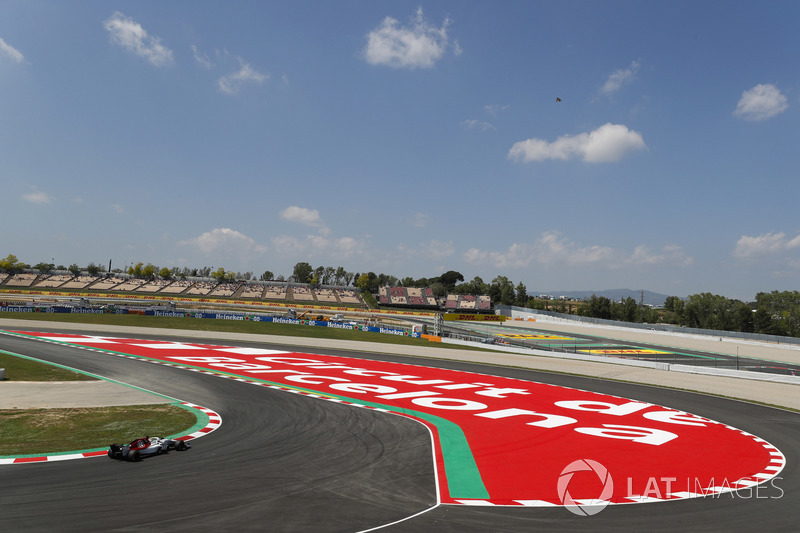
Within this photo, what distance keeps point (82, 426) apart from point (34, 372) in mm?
12206

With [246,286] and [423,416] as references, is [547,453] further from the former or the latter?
[246,286]

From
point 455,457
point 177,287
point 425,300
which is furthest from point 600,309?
point 455,457

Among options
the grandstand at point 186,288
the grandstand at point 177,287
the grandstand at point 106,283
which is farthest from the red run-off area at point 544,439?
the grandstand at point 106,283

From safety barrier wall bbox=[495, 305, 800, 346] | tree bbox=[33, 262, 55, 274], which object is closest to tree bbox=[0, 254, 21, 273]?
tree bbox=[33, 262, 55, 274]

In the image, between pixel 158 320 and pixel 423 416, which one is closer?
pixel 423 416

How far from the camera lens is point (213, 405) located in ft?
55.8

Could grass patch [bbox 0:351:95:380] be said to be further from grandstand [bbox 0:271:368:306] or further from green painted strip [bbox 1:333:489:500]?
grandstand [bbox 0:271:368:306]

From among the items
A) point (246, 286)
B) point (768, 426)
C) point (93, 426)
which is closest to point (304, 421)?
point (93, 426)

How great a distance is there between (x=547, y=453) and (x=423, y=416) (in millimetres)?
5181

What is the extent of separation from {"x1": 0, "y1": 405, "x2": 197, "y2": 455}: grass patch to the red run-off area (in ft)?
21.5

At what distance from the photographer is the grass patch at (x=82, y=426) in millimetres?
11344

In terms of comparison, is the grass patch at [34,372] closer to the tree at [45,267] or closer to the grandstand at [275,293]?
the grandstand at [275,293]

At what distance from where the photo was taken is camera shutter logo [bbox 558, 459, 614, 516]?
8617 mm

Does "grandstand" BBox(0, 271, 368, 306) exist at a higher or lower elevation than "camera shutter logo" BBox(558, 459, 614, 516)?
higher
